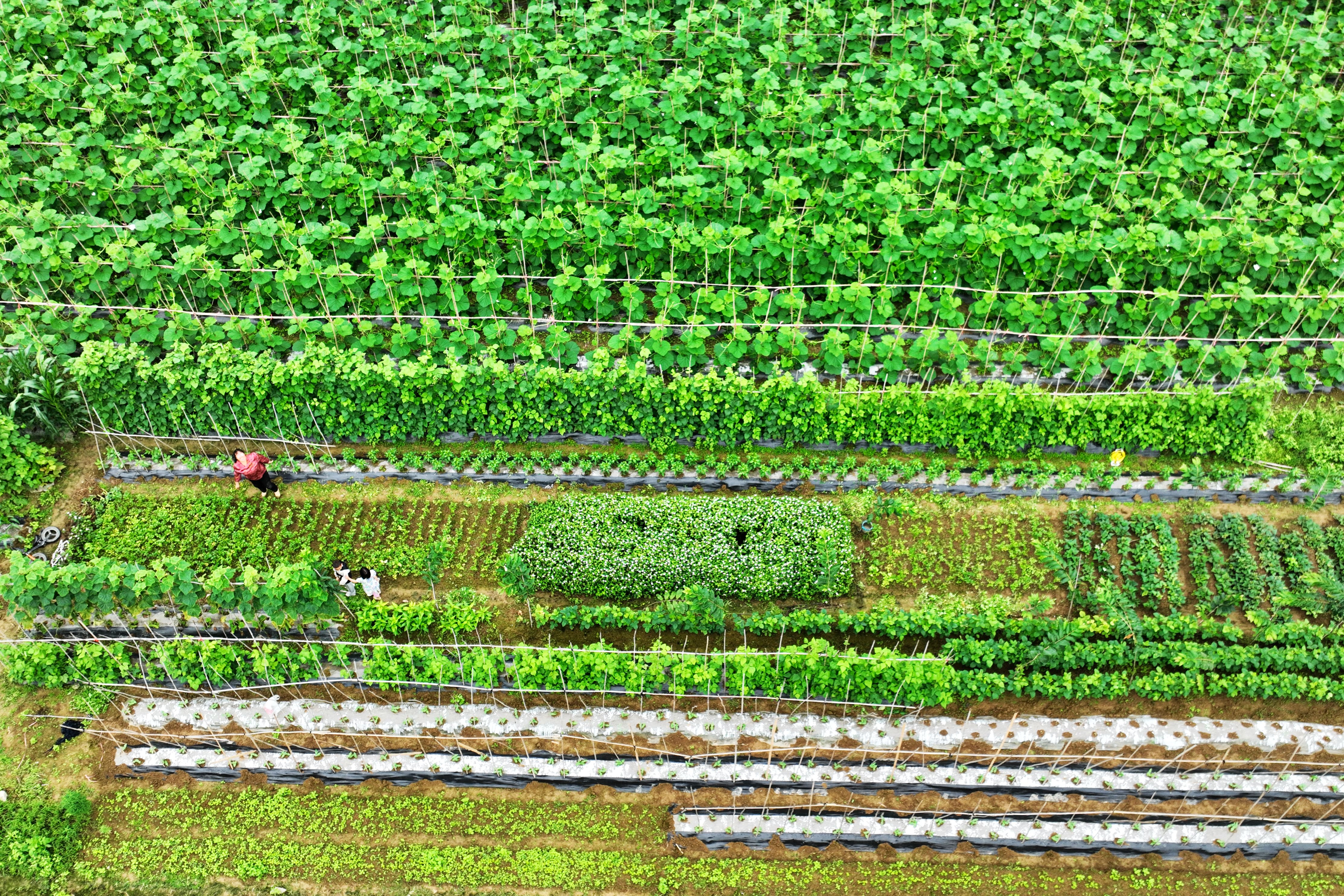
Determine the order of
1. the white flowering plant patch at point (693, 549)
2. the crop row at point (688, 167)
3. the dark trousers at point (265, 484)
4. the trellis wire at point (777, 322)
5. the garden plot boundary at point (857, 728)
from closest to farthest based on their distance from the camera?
the garden plot boundary at point (857, 728), the white flowering plant patch at point (693, 549), the dark trousers at point (265, 484), the trellis wire at point (777, 322), the crop row at point (688, 167)

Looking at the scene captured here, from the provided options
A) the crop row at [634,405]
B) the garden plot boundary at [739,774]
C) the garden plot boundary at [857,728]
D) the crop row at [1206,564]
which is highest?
the crop row at [634,405]

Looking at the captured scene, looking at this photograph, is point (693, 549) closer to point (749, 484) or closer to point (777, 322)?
point (749, 484)

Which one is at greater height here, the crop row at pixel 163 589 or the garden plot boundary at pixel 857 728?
the crop row at pixel 163 589

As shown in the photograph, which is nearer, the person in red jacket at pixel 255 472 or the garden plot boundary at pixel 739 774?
the garden plot boundary at pixel 739 774

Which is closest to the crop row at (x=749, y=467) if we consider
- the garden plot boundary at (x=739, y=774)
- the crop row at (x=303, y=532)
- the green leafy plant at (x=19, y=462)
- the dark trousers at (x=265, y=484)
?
the dark trousers at (x=265, y=484)

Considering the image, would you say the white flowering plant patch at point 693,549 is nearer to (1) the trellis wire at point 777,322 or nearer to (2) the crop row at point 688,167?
(1) the trellis wire at point 777,322

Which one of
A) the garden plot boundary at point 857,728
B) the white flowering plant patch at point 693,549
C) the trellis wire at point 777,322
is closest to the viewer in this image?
the garden plot boundary at point 857,728

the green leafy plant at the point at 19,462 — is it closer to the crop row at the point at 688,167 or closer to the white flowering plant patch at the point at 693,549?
the crop row at the point at 688,167

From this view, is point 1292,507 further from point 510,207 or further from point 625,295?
point 510,207

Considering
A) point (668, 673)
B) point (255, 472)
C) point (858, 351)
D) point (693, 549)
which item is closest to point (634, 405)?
point (693, 549)
